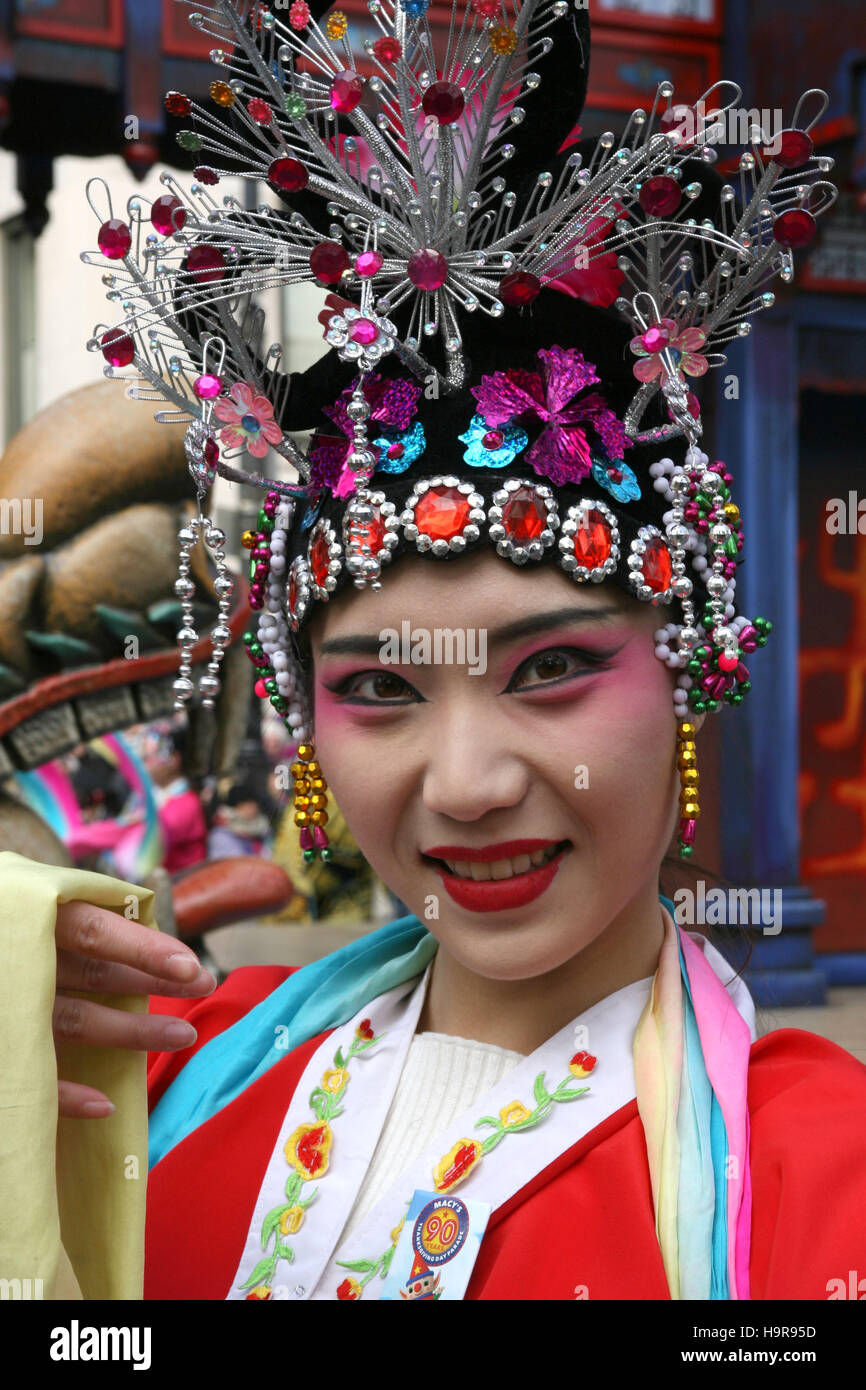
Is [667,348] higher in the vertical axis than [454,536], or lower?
higher

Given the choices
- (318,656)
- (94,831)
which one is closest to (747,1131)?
(318,656)

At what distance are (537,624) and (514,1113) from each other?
50cm

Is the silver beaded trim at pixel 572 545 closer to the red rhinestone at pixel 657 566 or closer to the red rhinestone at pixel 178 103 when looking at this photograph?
the red rhinestone at pixel 657 566

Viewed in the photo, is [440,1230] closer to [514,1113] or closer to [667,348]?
[514,1113]

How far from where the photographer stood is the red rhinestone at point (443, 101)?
49.0 inches

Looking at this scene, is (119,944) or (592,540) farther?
(592,540)

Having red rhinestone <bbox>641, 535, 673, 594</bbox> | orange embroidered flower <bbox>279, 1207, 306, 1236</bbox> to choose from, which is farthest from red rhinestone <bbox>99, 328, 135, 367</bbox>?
orange embroidered flower <bbox>279, 1207, 306, 1236</bbox>

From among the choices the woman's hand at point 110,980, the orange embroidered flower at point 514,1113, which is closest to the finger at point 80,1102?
the woman's hand at point 110,980

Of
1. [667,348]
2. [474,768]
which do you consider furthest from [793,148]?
[474,768]

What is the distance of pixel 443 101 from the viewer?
4.10ft

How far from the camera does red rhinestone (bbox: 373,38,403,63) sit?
1.32m

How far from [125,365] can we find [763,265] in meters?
0.68

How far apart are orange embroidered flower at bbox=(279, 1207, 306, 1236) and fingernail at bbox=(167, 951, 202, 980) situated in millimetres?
350

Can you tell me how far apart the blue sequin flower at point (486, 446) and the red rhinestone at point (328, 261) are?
0.66 ft
